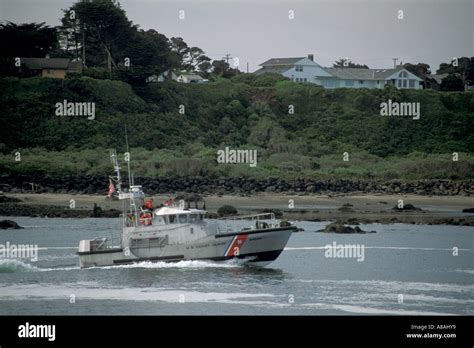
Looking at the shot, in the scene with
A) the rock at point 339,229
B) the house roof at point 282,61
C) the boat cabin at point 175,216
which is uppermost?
the house roof at point 282,61

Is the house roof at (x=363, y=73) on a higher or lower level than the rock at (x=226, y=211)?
higher

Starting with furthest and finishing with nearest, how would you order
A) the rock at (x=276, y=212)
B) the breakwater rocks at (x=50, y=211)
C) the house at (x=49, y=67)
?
the house at (x=49, y=67) < the breakwater rocks at (x=50, y=211) < the rock at (x=276, y=212)

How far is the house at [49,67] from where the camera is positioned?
365ft

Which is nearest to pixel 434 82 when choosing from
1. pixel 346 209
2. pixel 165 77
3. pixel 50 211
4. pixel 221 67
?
pixel 221 67

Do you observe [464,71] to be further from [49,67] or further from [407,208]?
[407,208]

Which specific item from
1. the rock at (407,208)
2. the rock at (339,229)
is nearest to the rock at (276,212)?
the rock at (339,229)

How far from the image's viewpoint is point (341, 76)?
→ 136 metres

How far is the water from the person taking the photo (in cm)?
3853

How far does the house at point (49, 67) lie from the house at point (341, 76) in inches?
1313

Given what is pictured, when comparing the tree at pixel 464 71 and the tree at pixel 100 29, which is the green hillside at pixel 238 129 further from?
the tree at pixel 464 71

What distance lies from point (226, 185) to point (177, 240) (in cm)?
3443

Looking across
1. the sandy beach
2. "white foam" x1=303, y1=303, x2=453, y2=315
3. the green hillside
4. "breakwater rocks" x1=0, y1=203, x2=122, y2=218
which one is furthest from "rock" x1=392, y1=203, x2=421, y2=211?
"white foam" x1=303, y1=303, x2=453, y2=315
